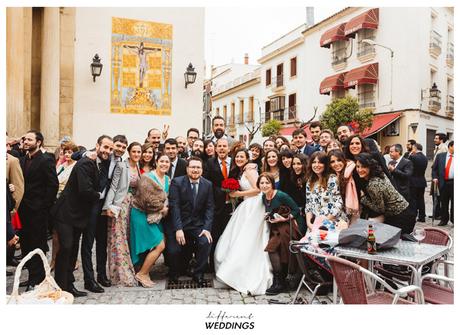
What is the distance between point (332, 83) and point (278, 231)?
15832 mm

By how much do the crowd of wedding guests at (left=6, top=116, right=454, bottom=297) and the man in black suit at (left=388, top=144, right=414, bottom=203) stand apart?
0.27ft

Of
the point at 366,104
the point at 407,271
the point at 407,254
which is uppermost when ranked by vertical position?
the point at 366,104

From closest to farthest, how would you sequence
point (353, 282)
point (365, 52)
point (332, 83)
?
point (353, 282), point (365, 52), point (332, 83)

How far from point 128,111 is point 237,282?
5.70m

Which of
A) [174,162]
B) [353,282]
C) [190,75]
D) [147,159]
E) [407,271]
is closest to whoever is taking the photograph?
[353,282]

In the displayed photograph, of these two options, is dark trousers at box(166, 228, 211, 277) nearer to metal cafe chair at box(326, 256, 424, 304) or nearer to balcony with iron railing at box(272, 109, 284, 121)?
metal cafe chair at box(326, 256, 424, 304)

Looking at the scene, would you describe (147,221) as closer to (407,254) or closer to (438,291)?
(407,254)

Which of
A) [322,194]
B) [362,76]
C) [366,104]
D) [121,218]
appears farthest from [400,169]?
[366,104]

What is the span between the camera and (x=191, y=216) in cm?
490

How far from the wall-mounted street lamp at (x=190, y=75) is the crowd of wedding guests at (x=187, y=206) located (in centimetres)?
526

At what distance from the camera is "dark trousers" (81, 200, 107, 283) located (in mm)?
4457

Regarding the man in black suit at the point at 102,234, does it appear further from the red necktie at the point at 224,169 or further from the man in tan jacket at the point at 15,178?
the red necktie at the point at 224,169

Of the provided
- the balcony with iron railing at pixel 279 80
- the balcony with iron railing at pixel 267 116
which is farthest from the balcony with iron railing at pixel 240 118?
the balcony with iron railing at pixel 279 80
